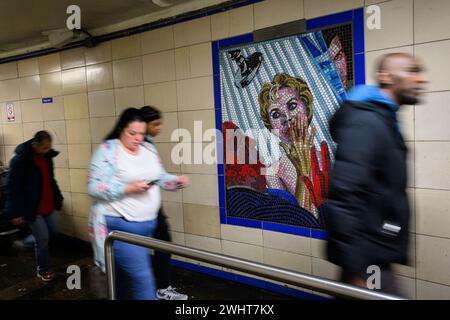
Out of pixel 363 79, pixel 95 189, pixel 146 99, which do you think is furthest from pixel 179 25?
pixel 95 189

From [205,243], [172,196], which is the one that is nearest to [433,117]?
[205,243]

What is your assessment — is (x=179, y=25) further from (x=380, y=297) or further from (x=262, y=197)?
(x=380, y=297)

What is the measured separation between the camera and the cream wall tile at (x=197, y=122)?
11.1 ft

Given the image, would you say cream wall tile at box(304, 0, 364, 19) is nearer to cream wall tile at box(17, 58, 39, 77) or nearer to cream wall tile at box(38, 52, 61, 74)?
cream wall tile at box(38, 52, 61, 74)

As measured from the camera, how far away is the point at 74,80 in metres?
4.44

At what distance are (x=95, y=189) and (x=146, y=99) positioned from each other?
198cm

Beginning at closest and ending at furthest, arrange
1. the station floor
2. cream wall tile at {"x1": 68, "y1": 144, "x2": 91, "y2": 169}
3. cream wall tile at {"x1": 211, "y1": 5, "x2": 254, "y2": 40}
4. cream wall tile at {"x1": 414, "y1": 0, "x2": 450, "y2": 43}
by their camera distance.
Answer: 1. cream wall tile at {"x1": 414, "y1": 0, "x2": 450, "y2": 43}
2. cream wall tile at {"x1": 211, "y1": 5, "x2": 254, "y2": 40}
3. the station floor
4. cream wall tile at {"x1": 68, "y1": 144, "x2": 91, "y2": 169}

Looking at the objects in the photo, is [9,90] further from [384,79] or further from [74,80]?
[384,79]

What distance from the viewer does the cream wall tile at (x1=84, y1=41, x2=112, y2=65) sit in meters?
4.06

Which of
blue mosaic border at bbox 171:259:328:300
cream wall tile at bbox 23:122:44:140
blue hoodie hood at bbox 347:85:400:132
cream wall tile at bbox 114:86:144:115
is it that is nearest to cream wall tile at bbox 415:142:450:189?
blue hoodie hood at bbox 347:85:400:132

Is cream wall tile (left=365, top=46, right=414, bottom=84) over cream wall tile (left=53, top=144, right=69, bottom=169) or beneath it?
over

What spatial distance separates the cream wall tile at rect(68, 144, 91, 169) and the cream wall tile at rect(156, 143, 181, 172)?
46.0 inches

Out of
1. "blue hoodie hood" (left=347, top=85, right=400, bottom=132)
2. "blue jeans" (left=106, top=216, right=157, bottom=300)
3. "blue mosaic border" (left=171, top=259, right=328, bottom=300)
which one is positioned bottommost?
"blue mosaic border" (left=171, top=259, right=328, bottom=300)

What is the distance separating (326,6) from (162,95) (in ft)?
5.79
